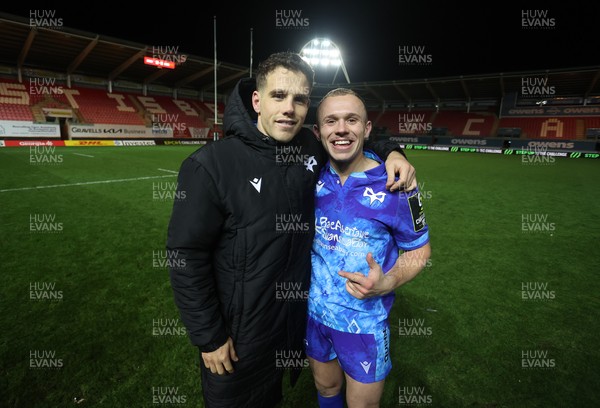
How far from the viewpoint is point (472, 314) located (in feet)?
11.2

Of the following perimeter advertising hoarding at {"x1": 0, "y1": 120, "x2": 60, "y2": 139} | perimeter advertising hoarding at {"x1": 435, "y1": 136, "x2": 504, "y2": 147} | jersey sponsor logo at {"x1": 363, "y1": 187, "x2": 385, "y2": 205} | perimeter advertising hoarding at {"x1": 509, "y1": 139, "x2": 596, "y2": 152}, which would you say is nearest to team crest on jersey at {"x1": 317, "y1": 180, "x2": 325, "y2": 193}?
jersey sponsor logo at {"x1": 363, "y1": 187, "x2": 385, "y2": 205}

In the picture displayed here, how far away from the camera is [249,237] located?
A: 1.58 m

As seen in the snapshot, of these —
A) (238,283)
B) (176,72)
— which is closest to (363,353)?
(238,283)

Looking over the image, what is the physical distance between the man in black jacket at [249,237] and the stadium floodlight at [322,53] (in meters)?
33.9

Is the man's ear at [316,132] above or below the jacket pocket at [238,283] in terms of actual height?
above

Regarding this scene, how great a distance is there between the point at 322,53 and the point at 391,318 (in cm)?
3509

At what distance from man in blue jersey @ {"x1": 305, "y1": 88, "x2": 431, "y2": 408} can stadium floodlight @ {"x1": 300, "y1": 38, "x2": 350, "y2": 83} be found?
111ft

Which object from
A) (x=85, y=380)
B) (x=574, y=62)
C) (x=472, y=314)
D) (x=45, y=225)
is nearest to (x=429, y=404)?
(x=472, y=314)

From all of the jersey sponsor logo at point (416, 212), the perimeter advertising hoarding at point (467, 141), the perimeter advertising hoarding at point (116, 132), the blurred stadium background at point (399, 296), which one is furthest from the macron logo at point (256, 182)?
the perimeter advertising hoarding at point (467, 141)

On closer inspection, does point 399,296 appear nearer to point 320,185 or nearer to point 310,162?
point 320,185

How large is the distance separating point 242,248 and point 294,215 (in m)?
0.34

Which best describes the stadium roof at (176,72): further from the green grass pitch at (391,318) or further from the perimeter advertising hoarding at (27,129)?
the green grass pitch at (391,318)

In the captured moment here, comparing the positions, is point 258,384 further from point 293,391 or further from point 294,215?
point 294,215

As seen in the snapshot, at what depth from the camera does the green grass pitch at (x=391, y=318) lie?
2.40 metres
